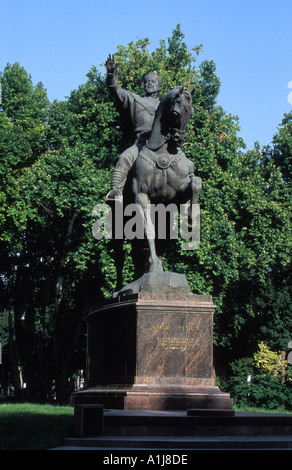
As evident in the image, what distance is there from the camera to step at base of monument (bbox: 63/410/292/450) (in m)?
8.33

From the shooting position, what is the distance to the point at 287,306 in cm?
3816

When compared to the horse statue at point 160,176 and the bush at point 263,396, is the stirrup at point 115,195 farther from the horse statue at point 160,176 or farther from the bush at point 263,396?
the bush at point 263,396

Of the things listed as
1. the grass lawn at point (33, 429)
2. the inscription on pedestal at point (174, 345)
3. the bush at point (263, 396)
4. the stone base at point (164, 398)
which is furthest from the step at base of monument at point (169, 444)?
the bush at point (263, 396)

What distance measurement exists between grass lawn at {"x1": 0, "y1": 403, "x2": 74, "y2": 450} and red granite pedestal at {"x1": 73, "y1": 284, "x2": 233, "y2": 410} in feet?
2.98

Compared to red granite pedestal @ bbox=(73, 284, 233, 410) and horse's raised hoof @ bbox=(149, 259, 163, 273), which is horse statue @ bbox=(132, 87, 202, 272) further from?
red granite pedestal @ bbox=(73, 284, 233, 410)

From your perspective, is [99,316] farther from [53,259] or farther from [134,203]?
[53,259]

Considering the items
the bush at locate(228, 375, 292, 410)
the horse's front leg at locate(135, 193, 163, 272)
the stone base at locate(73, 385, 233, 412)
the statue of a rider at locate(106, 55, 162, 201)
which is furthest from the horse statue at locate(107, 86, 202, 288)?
the bush at locate(228, 375, 292, 410)

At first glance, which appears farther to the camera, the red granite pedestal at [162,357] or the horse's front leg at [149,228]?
the horse's front leg at [149,228]

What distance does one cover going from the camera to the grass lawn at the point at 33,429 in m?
8.34

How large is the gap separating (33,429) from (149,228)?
4759 millimetres

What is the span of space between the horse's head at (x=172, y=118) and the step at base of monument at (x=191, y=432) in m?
5.39

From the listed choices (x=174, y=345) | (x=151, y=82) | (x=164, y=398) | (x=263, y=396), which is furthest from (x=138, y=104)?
(x=263, y=396)

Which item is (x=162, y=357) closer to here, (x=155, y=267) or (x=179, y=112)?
(x=155, y=267)
